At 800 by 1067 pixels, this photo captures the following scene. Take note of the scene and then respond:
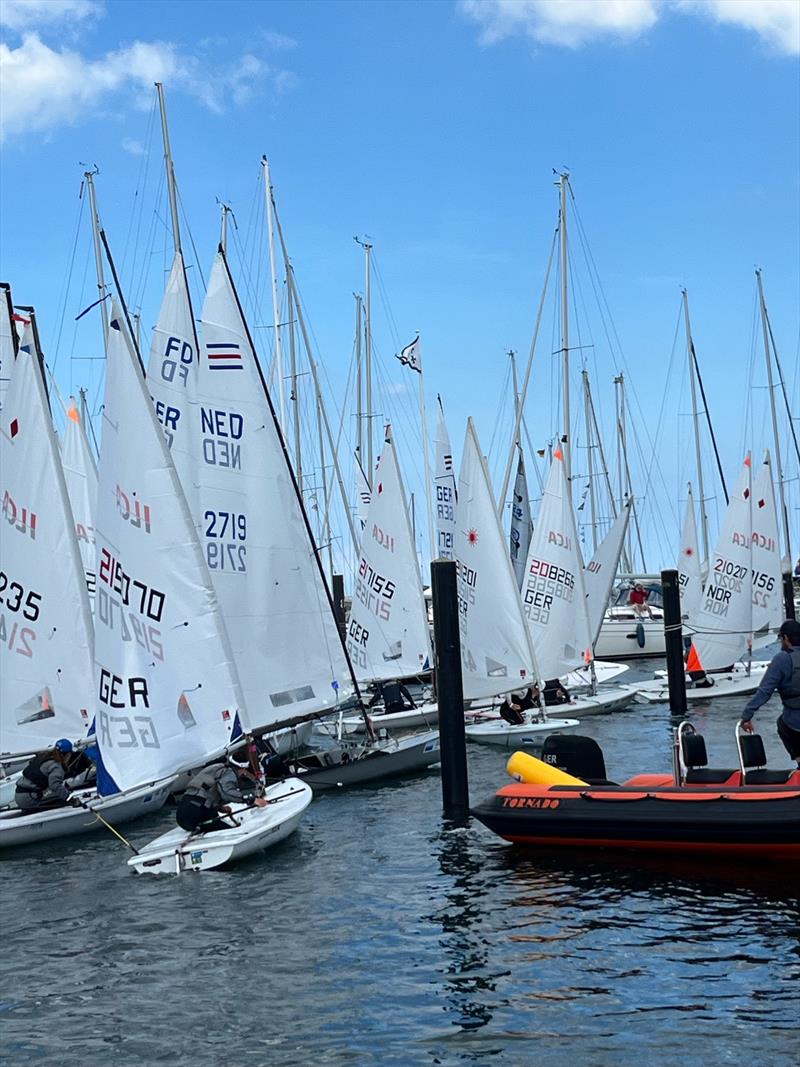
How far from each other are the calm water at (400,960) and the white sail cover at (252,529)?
2912mm

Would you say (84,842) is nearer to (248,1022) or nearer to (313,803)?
(313,803)

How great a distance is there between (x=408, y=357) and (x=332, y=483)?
13.5 meters

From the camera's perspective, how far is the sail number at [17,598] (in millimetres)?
17922

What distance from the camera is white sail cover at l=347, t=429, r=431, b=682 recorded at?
85.7 feet

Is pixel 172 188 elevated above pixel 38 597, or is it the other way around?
pixel 172 188

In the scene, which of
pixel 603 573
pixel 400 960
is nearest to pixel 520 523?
pixel 603 573

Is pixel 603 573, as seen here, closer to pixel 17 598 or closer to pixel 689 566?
pixel 689 566

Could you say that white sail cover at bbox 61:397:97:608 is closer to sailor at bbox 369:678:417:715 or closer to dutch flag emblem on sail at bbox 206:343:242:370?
sailor at bbox 369:678:417:715

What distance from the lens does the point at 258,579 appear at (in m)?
18.3

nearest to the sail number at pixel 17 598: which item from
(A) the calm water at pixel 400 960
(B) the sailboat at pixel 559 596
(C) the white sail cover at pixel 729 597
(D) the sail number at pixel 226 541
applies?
(D) the sail number at pixel 226 541

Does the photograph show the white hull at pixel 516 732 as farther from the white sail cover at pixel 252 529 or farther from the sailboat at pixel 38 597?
the sailboat at pixel 38 597

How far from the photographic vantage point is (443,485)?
105 feet

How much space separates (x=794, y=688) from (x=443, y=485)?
18044 millimetres

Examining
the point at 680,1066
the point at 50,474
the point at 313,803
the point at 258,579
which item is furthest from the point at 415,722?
the point at 680,1066
